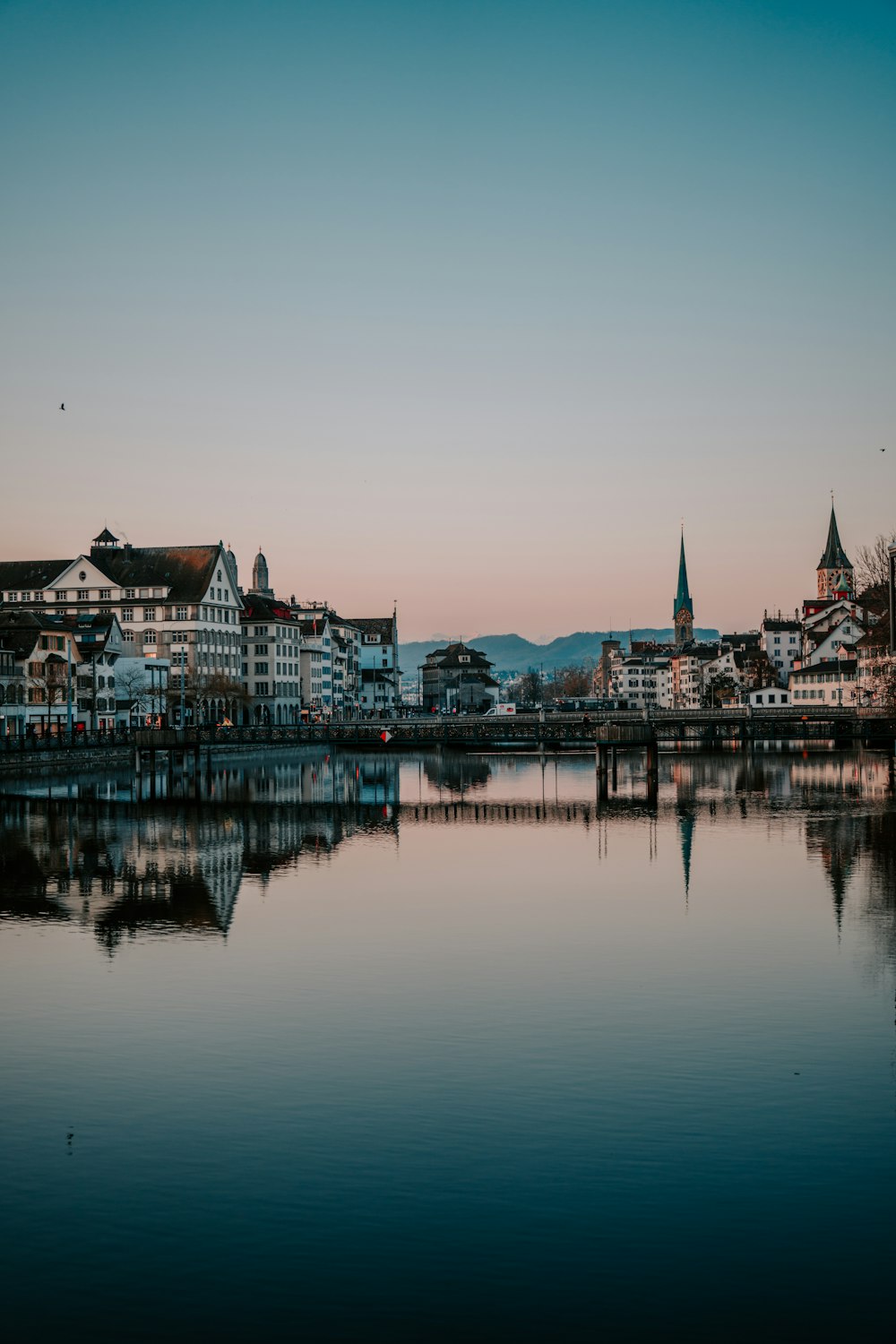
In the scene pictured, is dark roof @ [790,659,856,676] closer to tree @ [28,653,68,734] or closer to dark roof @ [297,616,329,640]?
dark roof @ [297,616,329,640]

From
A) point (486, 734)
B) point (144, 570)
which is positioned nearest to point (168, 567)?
point (144, 570)

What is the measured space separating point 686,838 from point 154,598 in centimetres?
9707

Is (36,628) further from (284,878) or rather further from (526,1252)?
(526,1252)

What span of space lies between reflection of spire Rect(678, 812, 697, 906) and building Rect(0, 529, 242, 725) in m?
79.7

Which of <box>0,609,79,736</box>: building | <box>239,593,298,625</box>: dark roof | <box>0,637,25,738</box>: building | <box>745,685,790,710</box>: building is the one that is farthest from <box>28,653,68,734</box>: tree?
<box>745,685,790,710</box>: building

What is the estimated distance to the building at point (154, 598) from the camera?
14162 cm

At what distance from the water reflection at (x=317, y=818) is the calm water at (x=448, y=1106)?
47 cm

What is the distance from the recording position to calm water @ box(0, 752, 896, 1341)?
571 inches

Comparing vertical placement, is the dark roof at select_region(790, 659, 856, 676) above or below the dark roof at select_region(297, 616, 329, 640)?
below

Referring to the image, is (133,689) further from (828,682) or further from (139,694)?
(828,682)

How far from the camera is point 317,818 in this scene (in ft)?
222

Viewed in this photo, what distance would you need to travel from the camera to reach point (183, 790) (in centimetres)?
8338

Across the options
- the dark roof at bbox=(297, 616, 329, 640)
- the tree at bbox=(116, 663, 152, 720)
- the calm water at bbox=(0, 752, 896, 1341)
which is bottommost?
the calm water at bbox=(0, 752, 896, 1341)

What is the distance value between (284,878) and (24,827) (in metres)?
18.7
